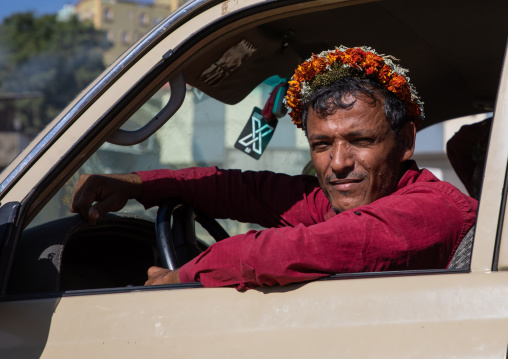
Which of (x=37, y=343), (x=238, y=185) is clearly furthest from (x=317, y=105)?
(x=37, y=343)

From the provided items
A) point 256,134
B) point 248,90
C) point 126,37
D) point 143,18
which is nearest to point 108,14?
point 126,37

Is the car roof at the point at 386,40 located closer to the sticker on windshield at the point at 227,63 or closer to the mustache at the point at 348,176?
the sticker on windshield at the point at 227,63

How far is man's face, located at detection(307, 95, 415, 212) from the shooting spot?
197 cm

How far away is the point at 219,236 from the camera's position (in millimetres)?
2377

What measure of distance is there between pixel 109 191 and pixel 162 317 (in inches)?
35.5

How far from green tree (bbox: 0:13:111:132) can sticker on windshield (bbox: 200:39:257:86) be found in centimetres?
1815

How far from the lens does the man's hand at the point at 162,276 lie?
169 centimetres

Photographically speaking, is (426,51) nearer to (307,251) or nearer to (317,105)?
(317,105)

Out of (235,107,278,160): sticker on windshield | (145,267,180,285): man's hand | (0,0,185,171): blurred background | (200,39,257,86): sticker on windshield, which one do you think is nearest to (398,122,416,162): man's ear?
(200,39,257,86): sticker on windshield

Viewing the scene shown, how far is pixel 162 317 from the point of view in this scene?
1.47m

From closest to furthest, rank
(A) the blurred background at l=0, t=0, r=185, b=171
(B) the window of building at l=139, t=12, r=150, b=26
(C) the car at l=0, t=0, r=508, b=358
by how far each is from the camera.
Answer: (C) the car at l=0, t=0, r=508, b=358 → (A) the blurred background at l=0, t=0, r=185, b=171 → (B) the window of building at l=139, t=12, r=150, b=26

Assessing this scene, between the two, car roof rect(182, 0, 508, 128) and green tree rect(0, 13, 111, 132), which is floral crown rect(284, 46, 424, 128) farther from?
green tree rect(0, 13, 111, 132)

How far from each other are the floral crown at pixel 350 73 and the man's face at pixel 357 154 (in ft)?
0.30

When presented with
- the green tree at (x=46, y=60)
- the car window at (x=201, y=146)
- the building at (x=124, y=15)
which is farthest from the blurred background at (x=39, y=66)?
the car window at (x=201, y=146)
